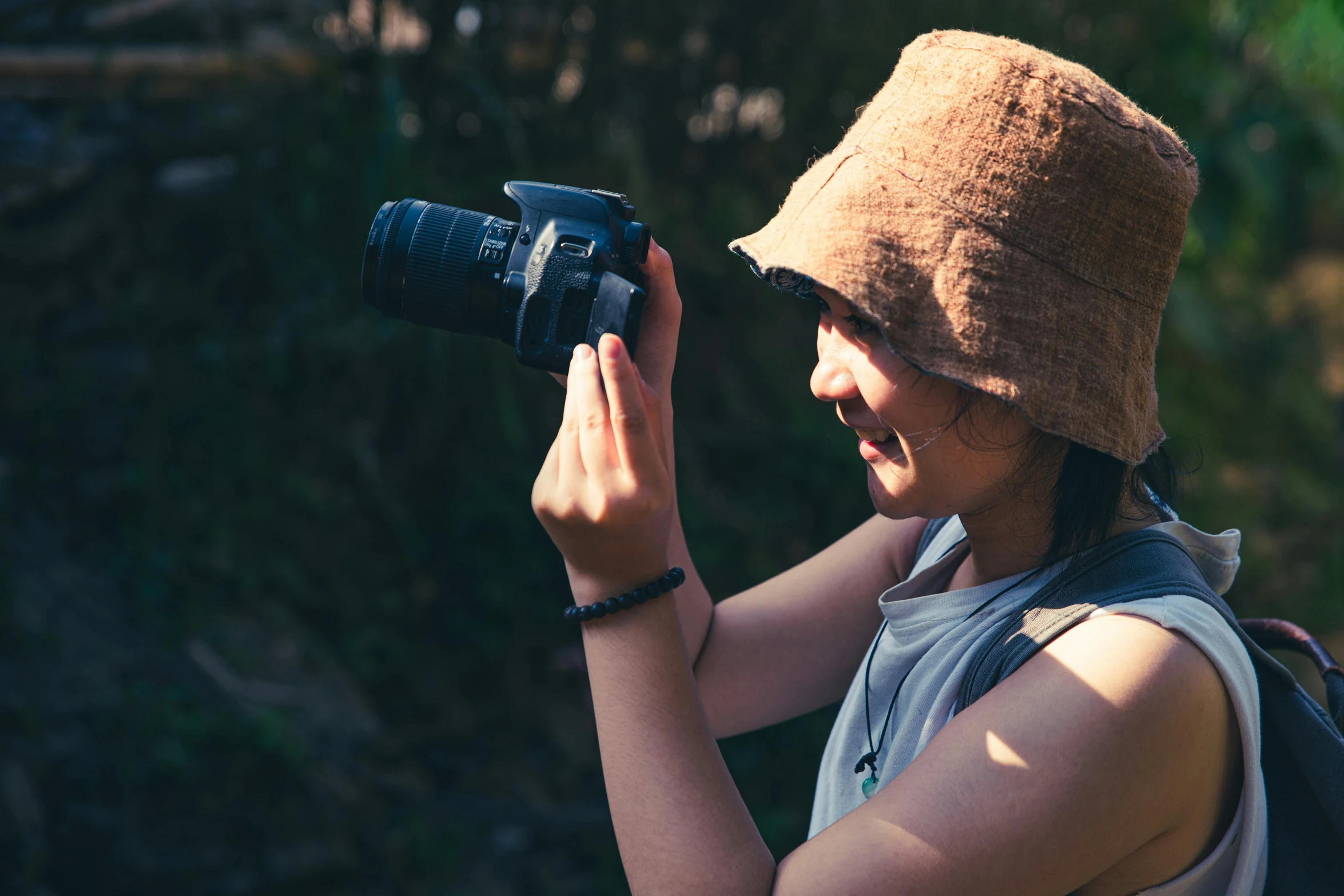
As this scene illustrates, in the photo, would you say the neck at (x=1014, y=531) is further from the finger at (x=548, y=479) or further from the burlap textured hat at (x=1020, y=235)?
the finger at (x=548, y=479)

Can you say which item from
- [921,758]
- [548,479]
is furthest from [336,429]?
[921,758]

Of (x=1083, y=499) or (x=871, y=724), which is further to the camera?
(x=871, y=724)

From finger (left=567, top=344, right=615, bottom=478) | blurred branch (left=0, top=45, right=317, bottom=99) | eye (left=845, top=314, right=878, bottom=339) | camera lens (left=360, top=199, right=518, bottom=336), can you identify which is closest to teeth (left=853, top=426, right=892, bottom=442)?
eye (left=845, top=314, right=878, bottom=339)

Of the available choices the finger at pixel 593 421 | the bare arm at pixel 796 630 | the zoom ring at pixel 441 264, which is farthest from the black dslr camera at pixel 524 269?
the bare arm at pixel 796 630

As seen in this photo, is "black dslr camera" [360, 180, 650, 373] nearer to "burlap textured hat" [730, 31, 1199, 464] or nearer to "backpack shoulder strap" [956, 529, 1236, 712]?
"burlap textured hat" [730, 31, 1199, 464]

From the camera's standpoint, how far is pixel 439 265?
52.7 inches

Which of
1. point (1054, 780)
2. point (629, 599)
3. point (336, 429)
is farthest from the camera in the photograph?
point (336, 429)

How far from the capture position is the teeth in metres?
1.21

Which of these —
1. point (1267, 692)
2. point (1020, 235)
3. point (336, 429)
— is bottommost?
point (336, 429)

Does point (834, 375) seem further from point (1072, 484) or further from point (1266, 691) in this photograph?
point (1266, 691)

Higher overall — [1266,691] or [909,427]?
[909,427]

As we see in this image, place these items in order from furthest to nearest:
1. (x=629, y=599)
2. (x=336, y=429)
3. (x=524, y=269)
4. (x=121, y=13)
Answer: (x=336, y=429) < (x=121, y=13) < (x=524, y=269) < (x=629, y=599)

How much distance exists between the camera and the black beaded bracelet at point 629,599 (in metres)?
1.08

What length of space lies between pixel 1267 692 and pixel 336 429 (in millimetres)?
2733
